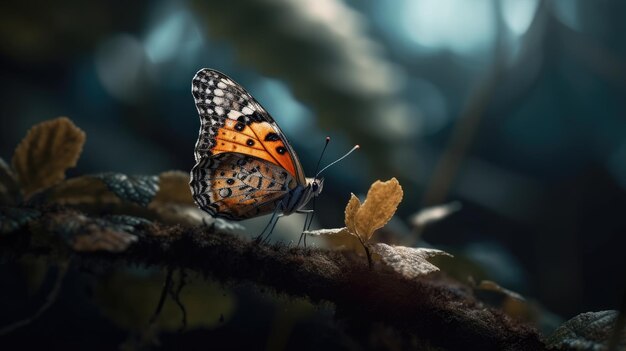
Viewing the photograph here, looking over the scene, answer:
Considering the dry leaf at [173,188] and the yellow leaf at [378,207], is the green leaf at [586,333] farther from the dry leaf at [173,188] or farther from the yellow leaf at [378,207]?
the dry leaf at [173,188]

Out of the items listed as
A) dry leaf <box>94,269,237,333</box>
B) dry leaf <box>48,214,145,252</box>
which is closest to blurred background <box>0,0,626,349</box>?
dry leaf <box>94,269,237,333</box>

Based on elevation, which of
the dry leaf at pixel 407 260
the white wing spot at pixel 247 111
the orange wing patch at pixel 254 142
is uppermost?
the white wing spot at pixel 247 111

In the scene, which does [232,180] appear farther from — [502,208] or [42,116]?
[502,208]

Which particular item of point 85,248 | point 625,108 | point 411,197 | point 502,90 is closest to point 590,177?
point 625,108

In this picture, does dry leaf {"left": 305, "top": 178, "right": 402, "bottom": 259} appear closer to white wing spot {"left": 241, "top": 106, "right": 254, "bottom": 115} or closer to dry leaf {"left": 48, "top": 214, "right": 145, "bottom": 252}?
dry leaf {"left": 48, "top": 214, "right": 145, "bottom": 252}

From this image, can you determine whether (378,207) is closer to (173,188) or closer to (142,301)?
(173,188)

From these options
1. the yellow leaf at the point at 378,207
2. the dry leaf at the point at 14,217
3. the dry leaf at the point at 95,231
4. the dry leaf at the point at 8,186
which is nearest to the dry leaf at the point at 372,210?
the yellow leaf at the point at 378,207
